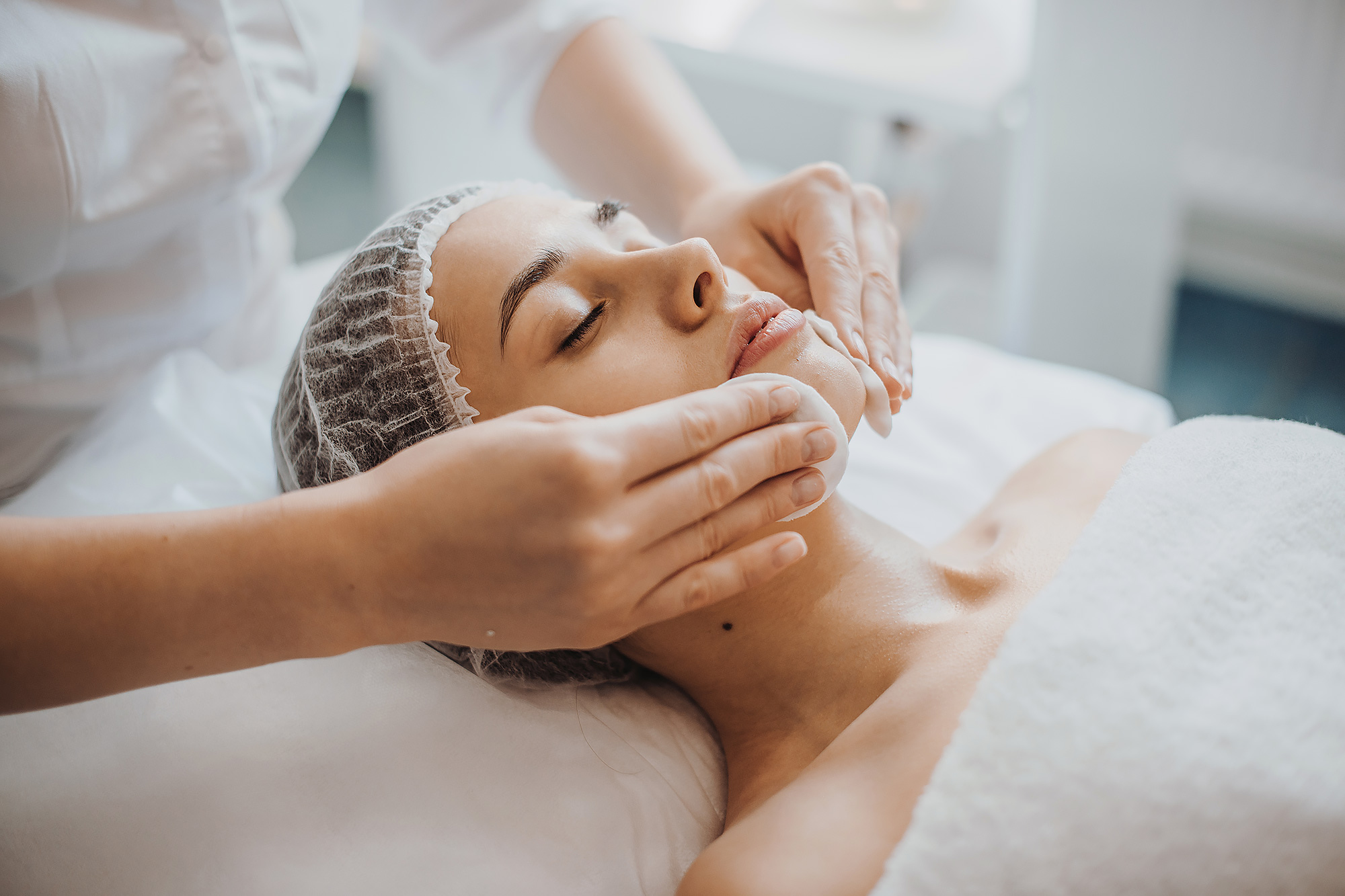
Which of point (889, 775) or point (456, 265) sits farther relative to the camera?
point (456, 265)

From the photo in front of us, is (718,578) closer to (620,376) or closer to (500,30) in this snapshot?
(620,376)

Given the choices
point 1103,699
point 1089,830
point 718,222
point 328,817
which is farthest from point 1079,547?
point 328,817

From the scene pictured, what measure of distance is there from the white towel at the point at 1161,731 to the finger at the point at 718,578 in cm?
23

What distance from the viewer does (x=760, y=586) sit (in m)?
1.03

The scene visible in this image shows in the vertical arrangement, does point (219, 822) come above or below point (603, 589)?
below

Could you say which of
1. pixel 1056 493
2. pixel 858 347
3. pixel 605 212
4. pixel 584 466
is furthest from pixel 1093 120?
pixel 584 466

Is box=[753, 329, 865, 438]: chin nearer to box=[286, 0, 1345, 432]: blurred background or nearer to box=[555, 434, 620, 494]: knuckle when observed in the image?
box=[555, 434, 620, 494]: knuckle

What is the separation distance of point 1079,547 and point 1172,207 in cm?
141

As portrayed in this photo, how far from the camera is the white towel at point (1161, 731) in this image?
2.28ft

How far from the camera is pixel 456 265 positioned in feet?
3.31

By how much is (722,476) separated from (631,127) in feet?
3.10

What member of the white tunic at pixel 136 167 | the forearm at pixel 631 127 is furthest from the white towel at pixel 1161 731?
Result: the white tunic at pixel 136 167

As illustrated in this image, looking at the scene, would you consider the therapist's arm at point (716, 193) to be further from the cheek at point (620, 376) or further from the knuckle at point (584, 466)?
the knuckle at point (584, 466)

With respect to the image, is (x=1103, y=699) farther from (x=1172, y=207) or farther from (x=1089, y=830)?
(x=1172, y=207)
